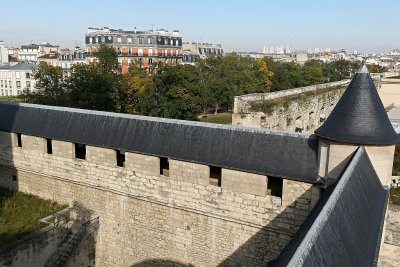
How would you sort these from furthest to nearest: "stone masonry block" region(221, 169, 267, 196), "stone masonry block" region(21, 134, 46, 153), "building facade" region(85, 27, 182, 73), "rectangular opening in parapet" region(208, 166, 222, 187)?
"building facade" region(85, 27, 182, 73) → "stone masonry block" region(21, 134, 46, 153) → "rectangular opening in parapet" region(208, 166, 222, 187) → "stone masonry block" region(221, 169, 267, 196)

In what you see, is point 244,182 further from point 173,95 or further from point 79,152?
point 173,95

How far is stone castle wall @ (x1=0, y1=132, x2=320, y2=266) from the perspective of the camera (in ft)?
31.9

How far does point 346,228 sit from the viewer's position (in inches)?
230

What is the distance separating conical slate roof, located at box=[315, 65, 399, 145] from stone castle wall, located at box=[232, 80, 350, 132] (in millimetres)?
9888

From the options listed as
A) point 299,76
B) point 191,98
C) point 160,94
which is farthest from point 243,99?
point 299,76

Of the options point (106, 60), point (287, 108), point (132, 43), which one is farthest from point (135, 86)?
point (132, 43)

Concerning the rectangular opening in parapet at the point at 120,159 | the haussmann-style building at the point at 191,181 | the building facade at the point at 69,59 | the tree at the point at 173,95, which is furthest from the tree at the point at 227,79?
the building facade at the point at 69,59

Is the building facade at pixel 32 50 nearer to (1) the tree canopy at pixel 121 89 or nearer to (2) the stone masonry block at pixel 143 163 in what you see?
(1) the tree canopy at pixel 121 89

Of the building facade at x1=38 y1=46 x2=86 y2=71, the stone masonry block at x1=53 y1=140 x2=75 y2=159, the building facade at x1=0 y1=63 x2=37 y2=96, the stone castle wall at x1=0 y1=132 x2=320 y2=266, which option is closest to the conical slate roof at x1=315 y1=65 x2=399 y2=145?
the stone castle wall at x1=0 y1=132 x2=320 y2=266

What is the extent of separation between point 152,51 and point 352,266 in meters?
53.8

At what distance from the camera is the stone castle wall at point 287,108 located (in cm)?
1871

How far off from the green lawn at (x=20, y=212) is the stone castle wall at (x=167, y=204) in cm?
39

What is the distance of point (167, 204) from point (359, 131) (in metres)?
5.71

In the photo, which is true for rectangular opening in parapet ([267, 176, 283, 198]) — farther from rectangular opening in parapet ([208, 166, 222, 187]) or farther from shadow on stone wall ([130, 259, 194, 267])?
shadow on stone wall ([130, 259, 194, 267])
